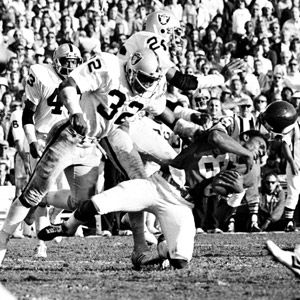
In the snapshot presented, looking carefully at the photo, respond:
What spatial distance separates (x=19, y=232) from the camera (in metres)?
10.7

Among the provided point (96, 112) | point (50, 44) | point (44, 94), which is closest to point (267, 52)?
point (50, 44)

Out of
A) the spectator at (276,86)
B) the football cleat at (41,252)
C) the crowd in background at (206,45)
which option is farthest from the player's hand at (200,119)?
→ the spectator at (276,86)

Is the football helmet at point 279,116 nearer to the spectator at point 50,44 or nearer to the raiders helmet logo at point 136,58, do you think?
the raiders helmet logo at point 136,58

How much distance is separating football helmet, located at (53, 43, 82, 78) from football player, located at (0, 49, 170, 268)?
135 cm

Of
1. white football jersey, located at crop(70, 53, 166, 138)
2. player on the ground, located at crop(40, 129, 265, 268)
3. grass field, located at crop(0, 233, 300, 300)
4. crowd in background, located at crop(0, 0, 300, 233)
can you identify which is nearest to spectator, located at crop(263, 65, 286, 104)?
crowd in background, located at crop(0, 0, 300, 233)

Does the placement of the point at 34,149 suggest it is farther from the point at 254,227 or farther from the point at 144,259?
the point at 254,227

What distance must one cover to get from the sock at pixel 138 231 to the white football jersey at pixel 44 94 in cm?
170

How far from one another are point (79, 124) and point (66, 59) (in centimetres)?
192

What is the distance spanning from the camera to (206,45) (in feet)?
47.4

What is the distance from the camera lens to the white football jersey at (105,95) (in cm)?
663

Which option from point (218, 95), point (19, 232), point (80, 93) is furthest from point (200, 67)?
point (80, 93)

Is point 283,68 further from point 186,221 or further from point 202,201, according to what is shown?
point 186,221

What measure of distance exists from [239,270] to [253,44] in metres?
7.93

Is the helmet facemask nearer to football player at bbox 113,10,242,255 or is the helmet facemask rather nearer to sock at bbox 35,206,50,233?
football player at bbox 113,10,242,255
